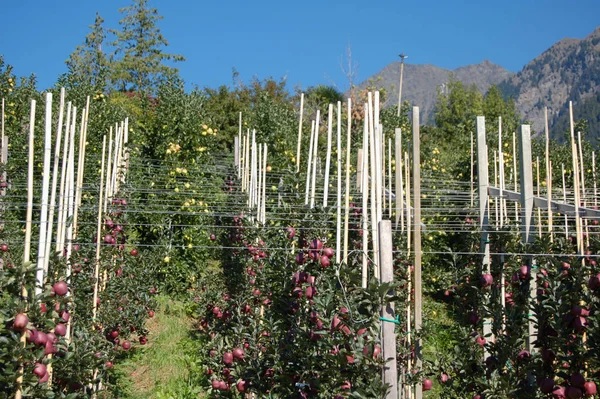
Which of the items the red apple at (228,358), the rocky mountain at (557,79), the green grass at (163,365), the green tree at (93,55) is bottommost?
the green grass at (163,365)

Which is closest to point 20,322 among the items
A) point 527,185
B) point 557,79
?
point 527,185

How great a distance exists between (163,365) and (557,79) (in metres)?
184

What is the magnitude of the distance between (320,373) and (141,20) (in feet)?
101

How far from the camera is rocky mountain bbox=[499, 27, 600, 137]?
16275 cm

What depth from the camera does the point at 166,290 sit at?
965cm

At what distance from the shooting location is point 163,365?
7348 millimetres

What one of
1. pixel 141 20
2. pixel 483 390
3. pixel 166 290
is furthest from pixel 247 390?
pixel 141 20

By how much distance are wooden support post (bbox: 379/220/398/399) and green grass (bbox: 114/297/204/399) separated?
132 inches

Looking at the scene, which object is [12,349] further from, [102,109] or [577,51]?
[577,51]

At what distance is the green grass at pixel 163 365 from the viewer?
6.59 metres

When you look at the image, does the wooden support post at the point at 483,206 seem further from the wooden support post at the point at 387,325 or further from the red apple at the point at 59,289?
the red apple at the point at 59,289

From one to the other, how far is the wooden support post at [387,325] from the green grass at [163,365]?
11.0ft

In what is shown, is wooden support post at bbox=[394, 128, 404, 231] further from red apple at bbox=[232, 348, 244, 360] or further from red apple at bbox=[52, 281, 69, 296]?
red apple at bbox=[52, 281, 69, 296]

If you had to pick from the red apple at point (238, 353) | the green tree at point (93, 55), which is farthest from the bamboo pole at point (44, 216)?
the green tree at point (93, 55)
